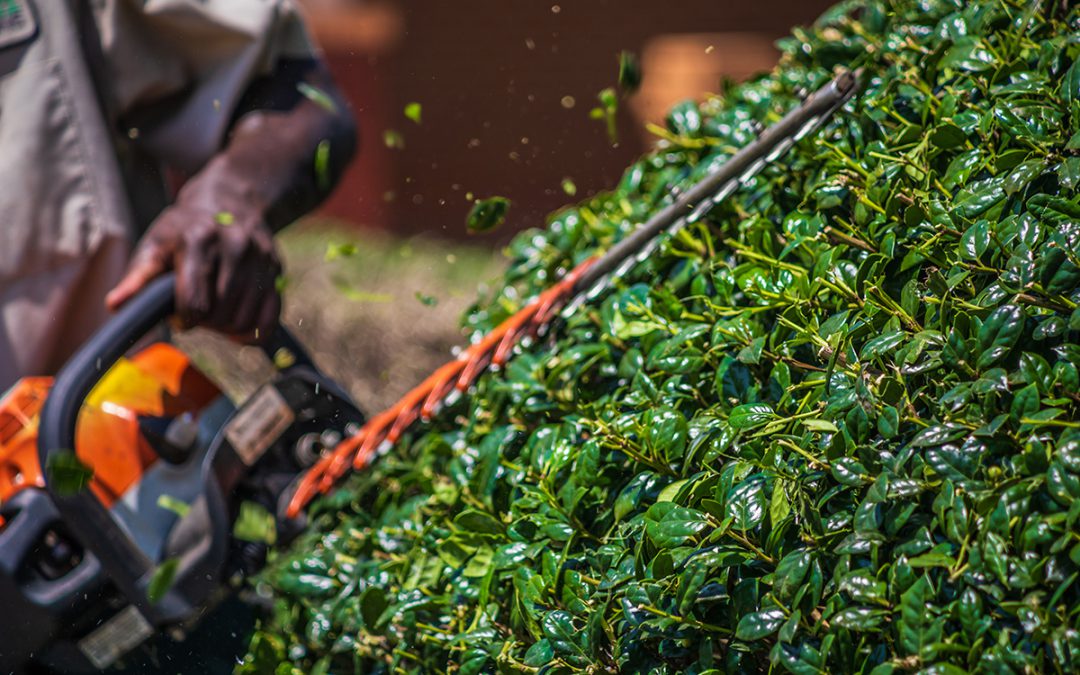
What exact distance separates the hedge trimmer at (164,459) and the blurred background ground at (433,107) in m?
1.90

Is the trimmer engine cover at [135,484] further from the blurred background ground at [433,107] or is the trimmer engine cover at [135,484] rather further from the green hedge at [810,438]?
the blurred background ground at [433,107]

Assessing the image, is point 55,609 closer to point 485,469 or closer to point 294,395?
point 294,395

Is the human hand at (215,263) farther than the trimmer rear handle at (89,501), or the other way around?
the human hand at (215,263)

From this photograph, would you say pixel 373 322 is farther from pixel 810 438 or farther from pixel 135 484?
pixel 810 438

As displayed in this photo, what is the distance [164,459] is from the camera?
1.54 m

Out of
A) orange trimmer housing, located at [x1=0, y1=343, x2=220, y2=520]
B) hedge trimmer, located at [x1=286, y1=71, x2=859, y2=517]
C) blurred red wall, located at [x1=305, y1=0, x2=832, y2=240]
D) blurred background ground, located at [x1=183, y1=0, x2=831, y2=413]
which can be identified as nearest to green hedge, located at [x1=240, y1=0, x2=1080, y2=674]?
hedge trimmer, located at [x1=286, y1=71, x2=859, y2=517]

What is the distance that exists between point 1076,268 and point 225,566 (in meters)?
1.24

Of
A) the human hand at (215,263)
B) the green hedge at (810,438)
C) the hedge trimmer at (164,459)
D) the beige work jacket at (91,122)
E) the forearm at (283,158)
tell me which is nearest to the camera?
the green hedge at (810,438)

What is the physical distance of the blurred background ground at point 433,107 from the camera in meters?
4.52

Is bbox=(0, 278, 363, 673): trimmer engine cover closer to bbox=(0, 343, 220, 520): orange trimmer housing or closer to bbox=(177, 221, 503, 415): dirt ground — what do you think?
bbox=(0, 343, 220, 520): orange trimmer housing

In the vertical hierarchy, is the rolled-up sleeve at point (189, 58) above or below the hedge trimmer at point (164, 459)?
above

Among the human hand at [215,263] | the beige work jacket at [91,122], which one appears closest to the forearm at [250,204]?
the human hand at [215,263]

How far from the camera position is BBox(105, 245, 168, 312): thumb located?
1652mm

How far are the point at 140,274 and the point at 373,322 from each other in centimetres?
305
